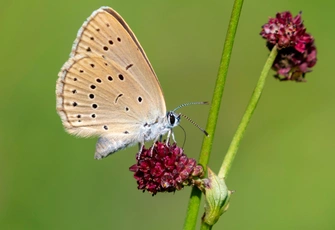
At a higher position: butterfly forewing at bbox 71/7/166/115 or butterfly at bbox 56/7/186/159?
butterfly forewing at bbox 71/7/166/115

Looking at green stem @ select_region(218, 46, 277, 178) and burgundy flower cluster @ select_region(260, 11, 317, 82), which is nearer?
green stem @ select_region(218, 46, 277, 178)

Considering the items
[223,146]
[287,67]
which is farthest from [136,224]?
[287,67]

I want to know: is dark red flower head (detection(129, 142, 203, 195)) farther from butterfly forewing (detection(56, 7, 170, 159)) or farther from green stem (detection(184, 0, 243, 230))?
butterfly forewing (detection(56, 7, 170, 159))

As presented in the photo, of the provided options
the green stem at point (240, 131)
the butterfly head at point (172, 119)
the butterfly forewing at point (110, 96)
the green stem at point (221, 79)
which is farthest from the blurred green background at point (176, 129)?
the green stem at point (221, 79)

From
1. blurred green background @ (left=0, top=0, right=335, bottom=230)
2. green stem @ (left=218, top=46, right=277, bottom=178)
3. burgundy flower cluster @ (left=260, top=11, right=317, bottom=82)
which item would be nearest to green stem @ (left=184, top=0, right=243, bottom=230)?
green stem @ (left=218, top=46, right=277, bottom=178)

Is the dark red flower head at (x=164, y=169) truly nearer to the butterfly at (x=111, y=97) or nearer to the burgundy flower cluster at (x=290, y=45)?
the butterfly at (x=111, y=97)

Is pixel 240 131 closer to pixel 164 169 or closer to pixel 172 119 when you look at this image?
pixel 164 169
